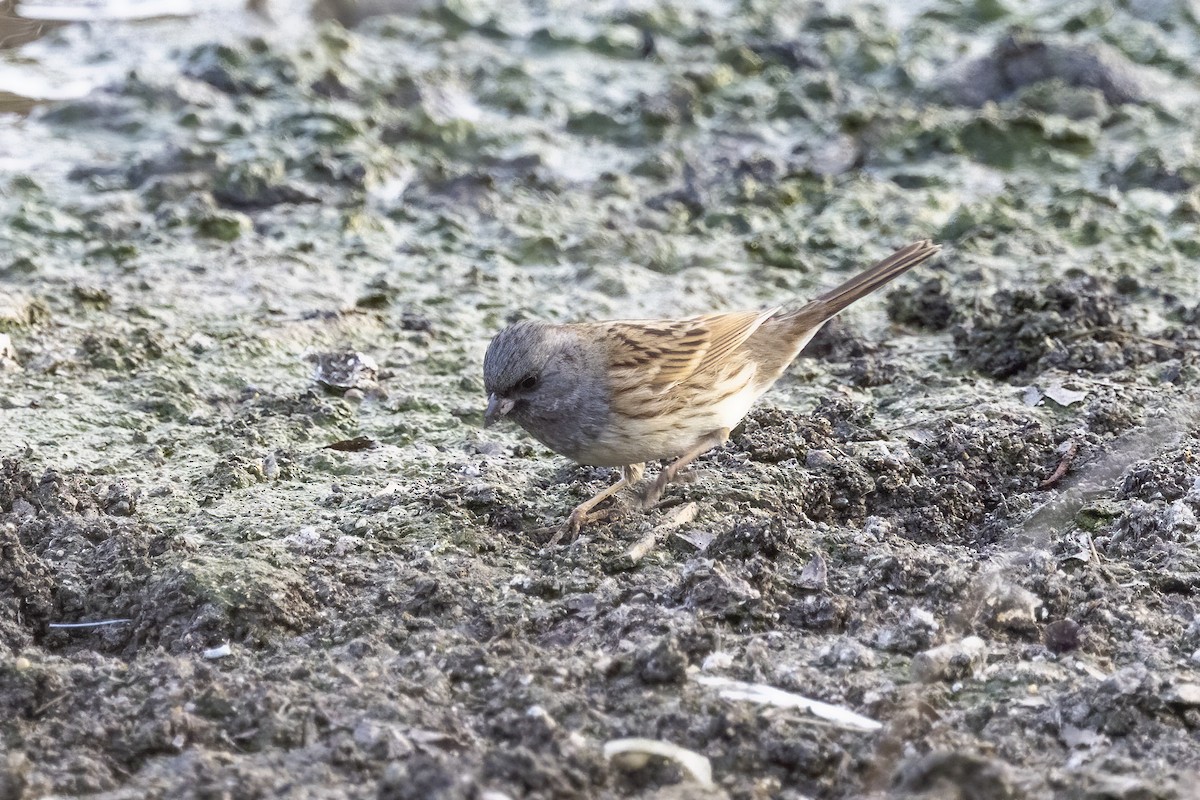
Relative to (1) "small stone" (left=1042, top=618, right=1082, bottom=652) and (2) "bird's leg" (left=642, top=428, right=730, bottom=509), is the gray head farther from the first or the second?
(1) "small stone" (left=1042, top=618, right=1082, bottom=652)

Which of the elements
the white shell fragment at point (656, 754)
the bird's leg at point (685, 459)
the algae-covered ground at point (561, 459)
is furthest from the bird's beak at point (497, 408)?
the white shell fragment at point (656, 754)

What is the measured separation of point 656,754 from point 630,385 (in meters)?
1.87

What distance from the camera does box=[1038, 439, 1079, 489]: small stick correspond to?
5.44 meters

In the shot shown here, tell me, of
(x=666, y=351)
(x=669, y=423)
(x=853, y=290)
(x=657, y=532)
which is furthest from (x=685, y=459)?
(x=853, y=290)

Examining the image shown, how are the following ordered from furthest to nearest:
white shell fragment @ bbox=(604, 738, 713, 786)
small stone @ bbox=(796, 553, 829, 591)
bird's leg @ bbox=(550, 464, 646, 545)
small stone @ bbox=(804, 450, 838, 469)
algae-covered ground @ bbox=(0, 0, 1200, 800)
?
small stone @ bbox=(804, 450, 838, 469) < bird's leg @ bbox=(550, 464, 646, 545) < small stone @ bbox=(796, 553, 829, 591) < algae-covered ground @ bbox=(0, 0, 1200, 800) < white shell fragment @ bbox=(604, 738, 713, 786)

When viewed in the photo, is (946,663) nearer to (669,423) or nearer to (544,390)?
(669,423)

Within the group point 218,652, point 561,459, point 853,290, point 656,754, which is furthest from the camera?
point 853,290

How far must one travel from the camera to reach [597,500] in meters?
5.21

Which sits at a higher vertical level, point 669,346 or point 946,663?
point 669,346

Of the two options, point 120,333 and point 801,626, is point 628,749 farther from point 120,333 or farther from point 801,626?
point 120,333

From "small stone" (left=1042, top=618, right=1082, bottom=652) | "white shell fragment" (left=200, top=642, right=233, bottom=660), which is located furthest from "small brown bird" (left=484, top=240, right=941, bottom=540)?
"small stone" (left=1042, top=618, right=1082, bottom=652)

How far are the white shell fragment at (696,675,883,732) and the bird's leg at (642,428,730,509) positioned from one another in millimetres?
1408

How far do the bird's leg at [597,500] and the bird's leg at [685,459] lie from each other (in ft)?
0.35

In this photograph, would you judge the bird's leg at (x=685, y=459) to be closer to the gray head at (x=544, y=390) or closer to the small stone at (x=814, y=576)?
the gray head at (x=544, y=390)
